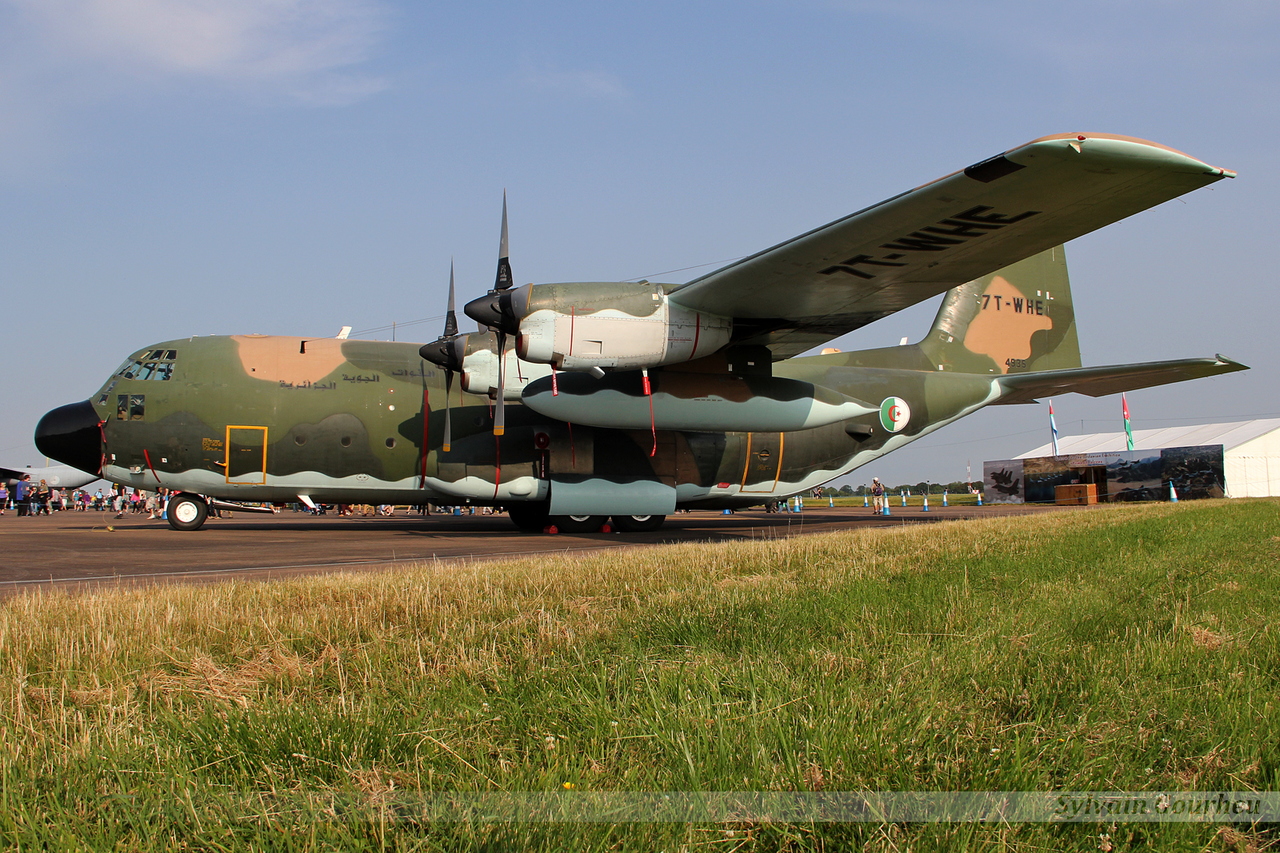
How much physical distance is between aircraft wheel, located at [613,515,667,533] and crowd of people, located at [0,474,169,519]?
25.0 metres

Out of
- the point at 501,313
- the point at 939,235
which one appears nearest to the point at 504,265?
the point at 501,313

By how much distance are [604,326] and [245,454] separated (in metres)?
7.79

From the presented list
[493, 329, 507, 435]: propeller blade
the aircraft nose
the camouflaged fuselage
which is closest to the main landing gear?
the camouflaged fuselage

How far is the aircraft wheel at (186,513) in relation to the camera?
646 inches

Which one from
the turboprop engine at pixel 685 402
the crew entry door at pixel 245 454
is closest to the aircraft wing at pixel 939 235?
the turboprop engine at pixel 685 402

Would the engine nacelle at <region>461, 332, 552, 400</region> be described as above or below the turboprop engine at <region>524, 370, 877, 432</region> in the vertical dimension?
above

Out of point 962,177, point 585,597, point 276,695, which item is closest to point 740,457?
point 962,177

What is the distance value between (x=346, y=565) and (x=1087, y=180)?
948 centimetres

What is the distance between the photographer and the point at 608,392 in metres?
13.7

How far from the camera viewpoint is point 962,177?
9258 mm

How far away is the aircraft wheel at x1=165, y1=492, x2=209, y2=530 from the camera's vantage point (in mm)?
16406

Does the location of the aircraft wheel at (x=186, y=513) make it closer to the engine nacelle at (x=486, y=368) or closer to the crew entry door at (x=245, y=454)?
the crew entry door at (x=245, y=454)

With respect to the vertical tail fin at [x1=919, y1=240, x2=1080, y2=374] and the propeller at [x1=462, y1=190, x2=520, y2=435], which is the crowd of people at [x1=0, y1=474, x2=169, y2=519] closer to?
the propeller at [x1=462, y1=190, x2=520, y2=435]

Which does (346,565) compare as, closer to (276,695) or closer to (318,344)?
(276,695)
